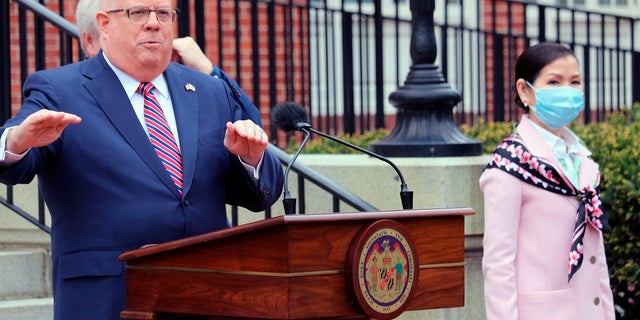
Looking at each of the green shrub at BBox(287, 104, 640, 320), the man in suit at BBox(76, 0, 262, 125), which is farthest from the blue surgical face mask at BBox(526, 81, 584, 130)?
the green shrub at BBox(287, 104, 640, 320)

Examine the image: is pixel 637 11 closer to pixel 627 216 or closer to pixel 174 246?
pixel 627 216

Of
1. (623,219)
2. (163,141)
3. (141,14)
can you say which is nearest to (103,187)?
(163,141)

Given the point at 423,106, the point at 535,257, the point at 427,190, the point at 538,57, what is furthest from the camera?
the point at 423,106

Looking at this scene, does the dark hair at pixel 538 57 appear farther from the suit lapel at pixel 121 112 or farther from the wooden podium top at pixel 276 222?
the suit lapel at pixel 121 112

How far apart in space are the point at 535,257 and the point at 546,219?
15 cm

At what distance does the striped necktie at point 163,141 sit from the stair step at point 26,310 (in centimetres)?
228

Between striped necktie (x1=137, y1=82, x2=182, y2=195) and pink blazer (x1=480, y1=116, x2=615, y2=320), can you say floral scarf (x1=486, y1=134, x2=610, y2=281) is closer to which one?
pink blazer (x1=480, y1=116, x2=615, y2=320)

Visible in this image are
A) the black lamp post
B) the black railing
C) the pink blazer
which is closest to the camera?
the pink blazer

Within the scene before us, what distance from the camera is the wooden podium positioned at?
3109 mm

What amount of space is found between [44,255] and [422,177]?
1897 millimetres

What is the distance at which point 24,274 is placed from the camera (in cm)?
612

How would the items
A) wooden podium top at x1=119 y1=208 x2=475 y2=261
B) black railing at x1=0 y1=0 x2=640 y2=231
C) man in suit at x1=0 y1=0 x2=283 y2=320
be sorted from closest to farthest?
1. wooden podium top at x1=119 y1=208 x2=475 y2=261
2. man in suit at x1=0 y1=0 x2=283 y2=320
3. black railing at x1=0 y1=0 x2=640 y2=231

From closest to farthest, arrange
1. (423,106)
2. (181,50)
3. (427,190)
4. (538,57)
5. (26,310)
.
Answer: (538,57), (181,50), (26,310), (427,190), (423,106)

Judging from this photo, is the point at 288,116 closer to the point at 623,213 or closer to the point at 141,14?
the point at 141,14
